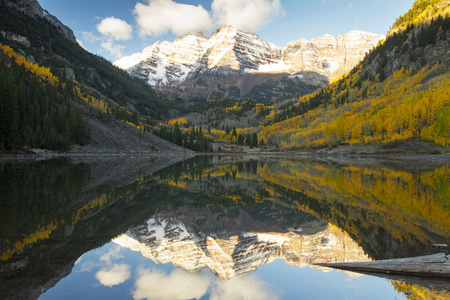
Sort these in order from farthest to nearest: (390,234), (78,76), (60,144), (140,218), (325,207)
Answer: (78,76) → (60,144) → (325,207) → (140,218) → (390,234)

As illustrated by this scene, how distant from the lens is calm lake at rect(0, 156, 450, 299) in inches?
269

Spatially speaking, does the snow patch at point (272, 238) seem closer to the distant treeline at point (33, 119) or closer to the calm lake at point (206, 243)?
the calm lake at point (206, 243)

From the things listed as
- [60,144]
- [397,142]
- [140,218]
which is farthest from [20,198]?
[397,142]

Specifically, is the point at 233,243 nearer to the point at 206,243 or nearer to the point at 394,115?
the point at 206,243

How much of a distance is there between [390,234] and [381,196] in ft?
29.7

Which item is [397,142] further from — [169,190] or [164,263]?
[164,263]

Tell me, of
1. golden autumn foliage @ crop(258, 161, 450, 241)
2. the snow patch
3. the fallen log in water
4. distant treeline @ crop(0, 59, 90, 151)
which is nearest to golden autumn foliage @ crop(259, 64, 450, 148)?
golden autumn foliage @ crop(258, 161, 450, 241)

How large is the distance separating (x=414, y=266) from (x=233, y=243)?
243 inches

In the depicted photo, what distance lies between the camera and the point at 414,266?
271 inches

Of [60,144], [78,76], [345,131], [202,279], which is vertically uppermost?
[78,76]

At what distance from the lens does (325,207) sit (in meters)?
16.6

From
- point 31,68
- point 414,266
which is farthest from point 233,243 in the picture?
point 31,68

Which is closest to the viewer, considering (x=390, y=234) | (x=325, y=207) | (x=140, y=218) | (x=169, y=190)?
(x=390, y=234)

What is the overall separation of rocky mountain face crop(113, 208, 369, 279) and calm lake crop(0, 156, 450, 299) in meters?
0.04
